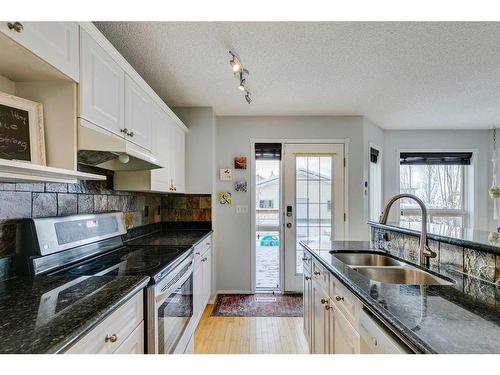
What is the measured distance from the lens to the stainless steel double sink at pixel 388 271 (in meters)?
1.43

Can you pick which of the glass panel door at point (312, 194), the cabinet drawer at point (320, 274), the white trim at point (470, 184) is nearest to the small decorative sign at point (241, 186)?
the glass panel door at point (312, 194)

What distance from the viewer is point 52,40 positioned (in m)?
1.12

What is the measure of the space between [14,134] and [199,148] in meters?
2.18

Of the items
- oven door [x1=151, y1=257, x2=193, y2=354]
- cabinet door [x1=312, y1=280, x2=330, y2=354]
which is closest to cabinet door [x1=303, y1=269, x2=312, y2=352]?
cabinet door [x1=312, y1=280, x2=330, y2=354]

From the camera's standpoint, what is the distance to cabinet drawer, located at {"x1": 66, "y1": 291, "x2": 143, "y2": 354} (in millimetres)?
844

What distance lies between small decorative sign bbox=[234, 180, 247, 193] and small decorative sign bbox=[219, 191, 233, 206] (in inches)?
4.8

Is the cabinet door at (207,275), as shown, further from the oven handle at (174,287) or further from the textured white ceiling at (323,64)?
the textured white ceiling at (323,64)

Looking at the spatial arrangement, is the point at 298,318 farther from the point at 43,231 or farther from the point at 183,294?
the point at 43,231

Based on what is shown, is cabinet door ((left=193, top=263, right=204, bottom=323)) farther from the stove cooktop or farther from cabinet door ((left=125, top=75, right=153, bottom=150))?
cabinet door ((left=125, top=75, right=153, bottom=150))

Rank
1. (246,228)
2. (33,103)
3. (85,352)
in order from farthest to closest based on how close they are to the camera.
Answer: (246,228) → (33,103) → (85,352)

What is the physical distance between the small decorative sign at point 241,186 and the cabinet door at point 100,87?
196 centimetres
